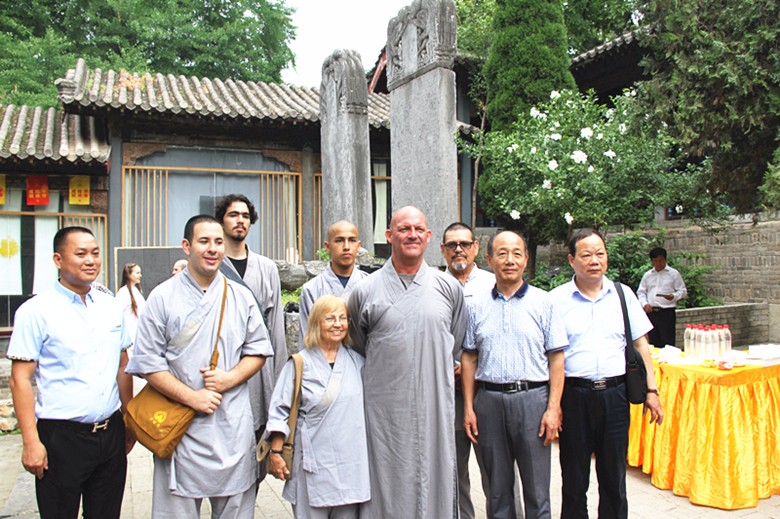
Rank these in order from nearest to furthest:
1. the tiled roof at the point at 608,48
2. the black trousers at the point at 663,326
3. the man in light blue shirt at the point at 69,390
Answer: the man in light blue shirt at the point at 69,390 → the black trousers at the point at 663,326 → the tiled roof at the point at 608,48

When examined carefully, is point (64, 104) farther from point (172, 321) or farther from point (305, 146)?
point (172, 321)

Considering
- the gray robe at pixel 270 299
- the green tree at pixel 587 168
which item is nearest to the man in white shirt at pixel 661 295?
the green tree at pixel 587 168

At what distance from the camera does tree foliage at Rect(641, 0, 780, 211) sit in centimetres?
519

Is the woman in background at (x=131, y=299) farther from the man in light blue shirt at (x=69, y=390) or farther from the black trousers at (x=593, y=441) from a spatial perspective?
the black trousers at (x=593, y=441)

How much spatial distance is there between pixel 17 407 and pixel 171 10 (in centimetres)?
1793

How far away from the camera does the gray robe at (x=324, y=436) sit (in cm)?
286

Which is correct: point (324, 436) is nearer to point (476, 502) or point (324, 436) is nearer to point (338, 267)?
point (338, 267)

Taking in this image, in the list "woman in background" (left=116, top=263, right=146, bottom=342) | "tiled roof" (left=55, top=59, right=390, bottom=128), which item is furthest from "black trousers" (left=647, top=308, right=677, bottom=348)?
"woman in background" (left=116, top=263, right=146, bottom=342)

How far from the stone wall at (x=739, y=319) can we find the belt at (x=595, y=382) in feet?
22.9

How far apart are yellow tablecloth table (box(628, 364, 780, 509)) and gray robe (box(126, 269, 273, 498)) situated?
3.15 metres

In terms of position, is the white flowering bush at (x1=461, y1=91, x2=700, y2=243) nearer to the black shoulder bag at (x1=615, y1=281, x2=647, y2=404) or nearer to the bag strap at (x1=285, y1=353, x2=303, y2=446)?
the black shoulder bag at (x1=615, y1=281, x2=647, y2=404)

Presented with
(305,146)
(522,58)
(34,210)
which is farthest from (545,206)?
(34,210)

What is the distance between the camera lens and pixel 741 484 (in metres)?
4.21

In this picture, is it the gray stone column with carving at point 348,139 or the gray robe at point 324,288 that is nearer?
the gray robe at point 324,288
